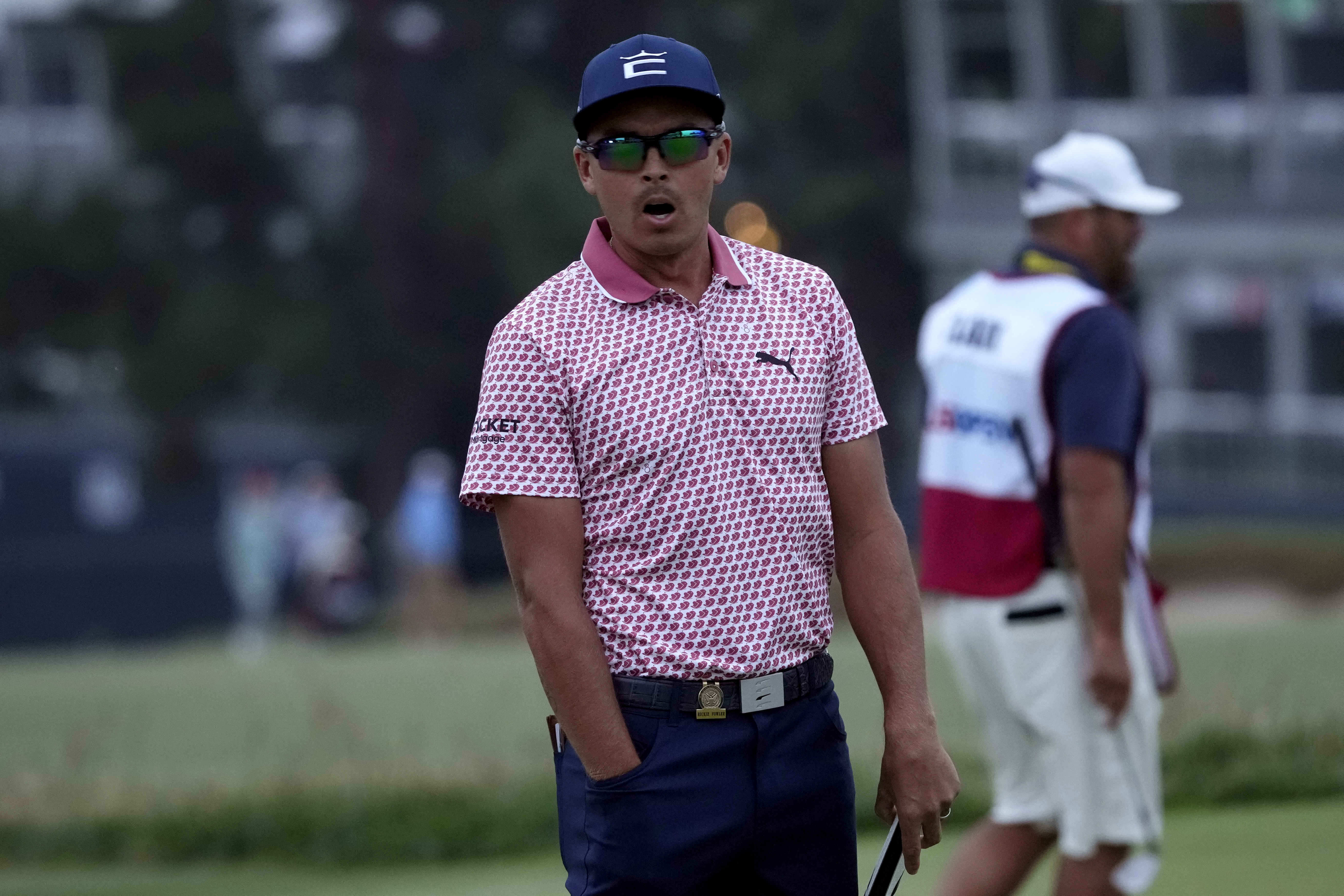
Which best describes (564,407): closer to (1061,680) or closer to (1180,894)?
(1061,680)

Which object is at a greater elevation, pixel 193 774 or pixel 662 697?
pixel 662 697

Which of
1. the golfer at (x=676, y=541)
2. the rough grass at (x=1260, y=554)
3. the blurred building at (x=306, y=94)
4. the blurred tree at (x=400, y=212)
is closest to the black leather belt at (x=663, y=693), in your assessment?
the golfer at (x=676, y=541)

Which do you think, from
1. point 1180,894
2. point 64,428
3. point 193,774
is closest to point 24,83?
point 64,428

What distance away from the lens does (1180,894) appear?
5570 millimetres

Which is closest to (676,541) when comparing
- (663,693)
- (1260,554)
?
(663,693)

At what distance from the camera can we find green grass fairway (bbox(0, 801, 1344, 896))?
5.73 metres

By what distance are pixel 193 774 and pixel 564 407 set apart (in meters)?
5.85

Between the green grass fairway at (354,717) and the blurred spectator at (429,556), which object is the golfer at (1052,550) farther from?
the blurred spectator at (429,556)

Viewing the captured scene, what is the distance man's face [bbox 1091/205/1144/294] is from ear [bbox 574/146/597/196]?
192cm

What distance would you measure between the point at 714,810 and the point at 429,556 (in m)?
18.8

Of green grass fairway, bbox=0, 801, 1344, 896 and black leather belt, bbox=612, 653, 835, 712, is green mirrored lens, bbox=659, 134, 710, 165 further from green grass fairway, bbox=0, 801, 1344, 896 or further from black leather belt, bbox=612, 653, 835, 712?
green grass fairway, bbox=0, 801, 1344, 896

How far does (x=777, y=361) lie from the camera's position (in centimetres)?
320

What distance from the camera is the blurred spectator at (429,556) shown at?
21547mm

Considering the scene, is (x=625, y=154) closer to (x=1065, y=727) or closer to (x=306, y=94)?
(x=1065, y=727)
